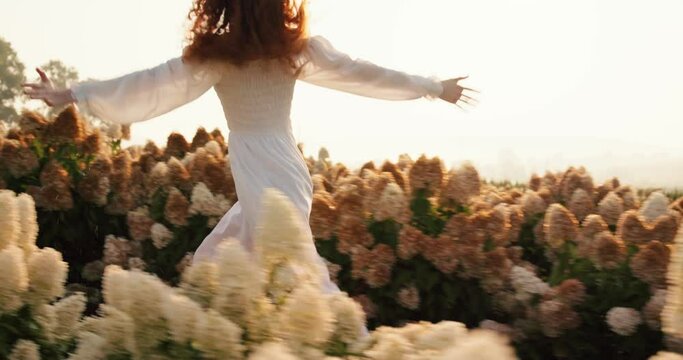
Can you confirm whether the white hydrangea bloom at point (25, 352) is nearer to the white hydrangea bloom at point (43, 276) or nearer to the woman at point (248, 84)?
the white hydrangea bloom at point (43, 276)

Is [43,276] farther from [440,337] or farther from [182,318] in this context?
[440,337]

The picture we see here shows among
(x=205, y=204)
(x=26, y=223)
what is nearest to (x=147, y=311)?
(x=26, y=223)

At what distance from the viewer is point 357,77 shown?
423cm

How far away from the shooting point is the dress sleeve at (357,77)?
4078mm

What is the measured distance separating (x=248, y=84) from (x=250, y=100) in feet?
0.23

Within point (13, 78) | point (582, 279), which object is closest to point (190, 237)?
point (582, 279)

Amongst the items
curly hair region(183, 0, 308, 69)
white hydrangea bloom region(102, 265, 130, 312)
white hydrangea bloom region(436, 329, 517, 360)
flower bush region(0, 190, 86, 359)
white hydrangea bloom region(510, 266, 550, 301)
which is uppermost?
curly hair region(183, 0, 308, 69)

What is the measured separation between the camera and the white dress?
404cm

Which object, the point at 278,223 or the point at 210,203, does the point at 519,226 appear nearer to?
the point at 210,203

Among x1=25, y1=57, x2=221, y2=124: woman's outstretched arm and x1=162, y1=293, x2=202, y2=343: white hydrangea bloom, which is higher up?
x1=25, y1=57, x2=221, y2=124: woman's outstretched arm

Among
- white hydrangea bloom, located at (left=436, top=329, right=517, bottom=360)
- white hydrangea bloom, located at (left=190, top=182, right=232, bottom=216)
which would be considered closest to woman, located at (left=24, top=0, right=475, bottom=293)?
white hydrangea bloom, located at (left=190, top=182, right=232, bottom=216)

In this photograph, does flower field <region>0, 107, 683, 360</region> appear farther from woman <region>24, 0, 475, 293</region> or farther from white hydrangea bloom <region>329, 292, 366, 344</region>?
woman <region>24, 0, 475, 293</region>

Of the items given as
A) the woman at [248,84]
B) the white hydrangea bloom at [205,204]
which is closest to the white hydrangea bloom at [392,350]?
the woman at [248,84]

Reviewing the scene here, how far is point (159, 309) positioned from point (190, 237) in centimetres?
337
